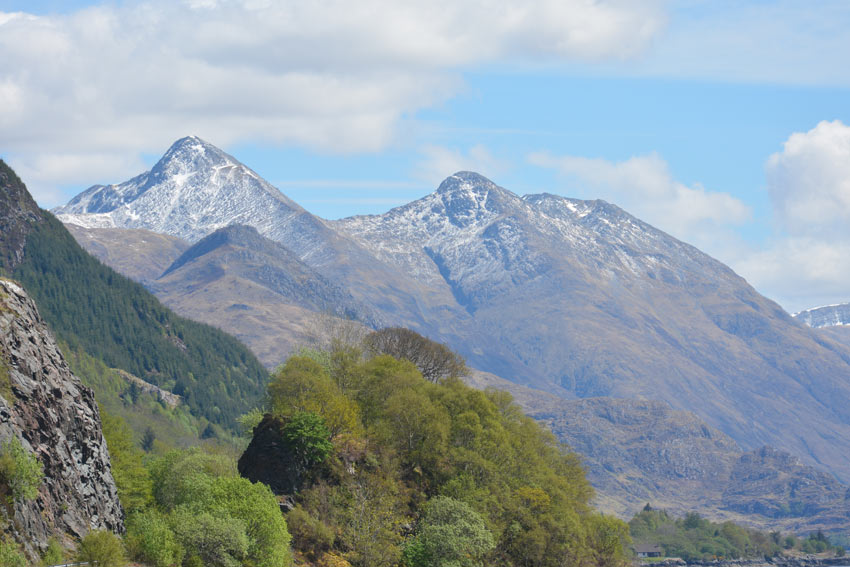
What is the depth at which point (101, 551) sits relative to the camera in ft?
271

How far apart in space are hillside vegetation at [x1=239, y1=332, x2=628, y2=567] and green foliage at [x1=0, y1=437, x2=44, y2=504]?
3719cm

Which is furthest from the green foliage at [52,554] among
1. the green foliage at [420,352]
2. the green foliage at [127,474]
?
the green foliage at [420,352]

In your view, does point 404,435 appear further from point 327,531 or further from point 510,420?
point 510,420

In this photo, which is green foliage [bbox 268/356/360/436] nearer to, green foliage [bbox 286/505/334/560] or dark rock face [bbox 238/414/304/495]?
dark rock face [bbox 238/414/304/495]

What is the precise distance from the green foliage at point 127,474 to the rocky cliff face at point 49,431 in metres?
12.2

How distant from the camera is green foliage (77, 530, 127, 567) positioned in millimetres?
82500

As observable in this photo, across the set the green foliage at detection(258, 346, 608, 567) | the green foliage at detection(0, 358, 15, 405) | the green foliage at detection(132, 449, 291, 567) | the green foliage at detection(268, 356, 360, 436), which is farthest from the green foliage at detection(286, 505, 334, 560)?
the green foliage at detection(0, 358, 15, 405)

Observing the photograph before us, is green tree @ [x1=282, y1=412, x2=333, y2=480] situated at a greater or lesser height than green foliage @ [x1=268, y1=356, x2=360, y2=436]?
lesser

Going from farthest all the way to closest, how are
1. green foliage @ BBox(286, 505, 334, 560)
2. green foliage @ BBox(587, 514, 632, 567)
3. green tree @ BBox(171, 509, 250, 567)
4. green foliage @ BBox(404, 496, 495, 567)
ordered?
green foliage @ BBox(587, 514, 632, 567)
green foliage @ BBox(404, 496, 495, 567)
green foliage @ BBox(286, 505, 334, 560)
green tree @ BBox(171, 509, 250, 567)

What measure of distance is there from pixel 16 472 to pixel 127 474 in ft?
127

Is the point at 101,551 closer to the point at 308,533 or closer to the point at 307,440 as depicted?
the point at 308,533

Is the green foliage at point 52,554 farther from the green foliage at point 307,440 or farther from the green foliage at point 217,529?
the green foliage at point 307,440

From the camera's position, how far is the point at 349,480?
12338cm

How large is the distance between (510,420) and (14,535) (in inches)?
3902
